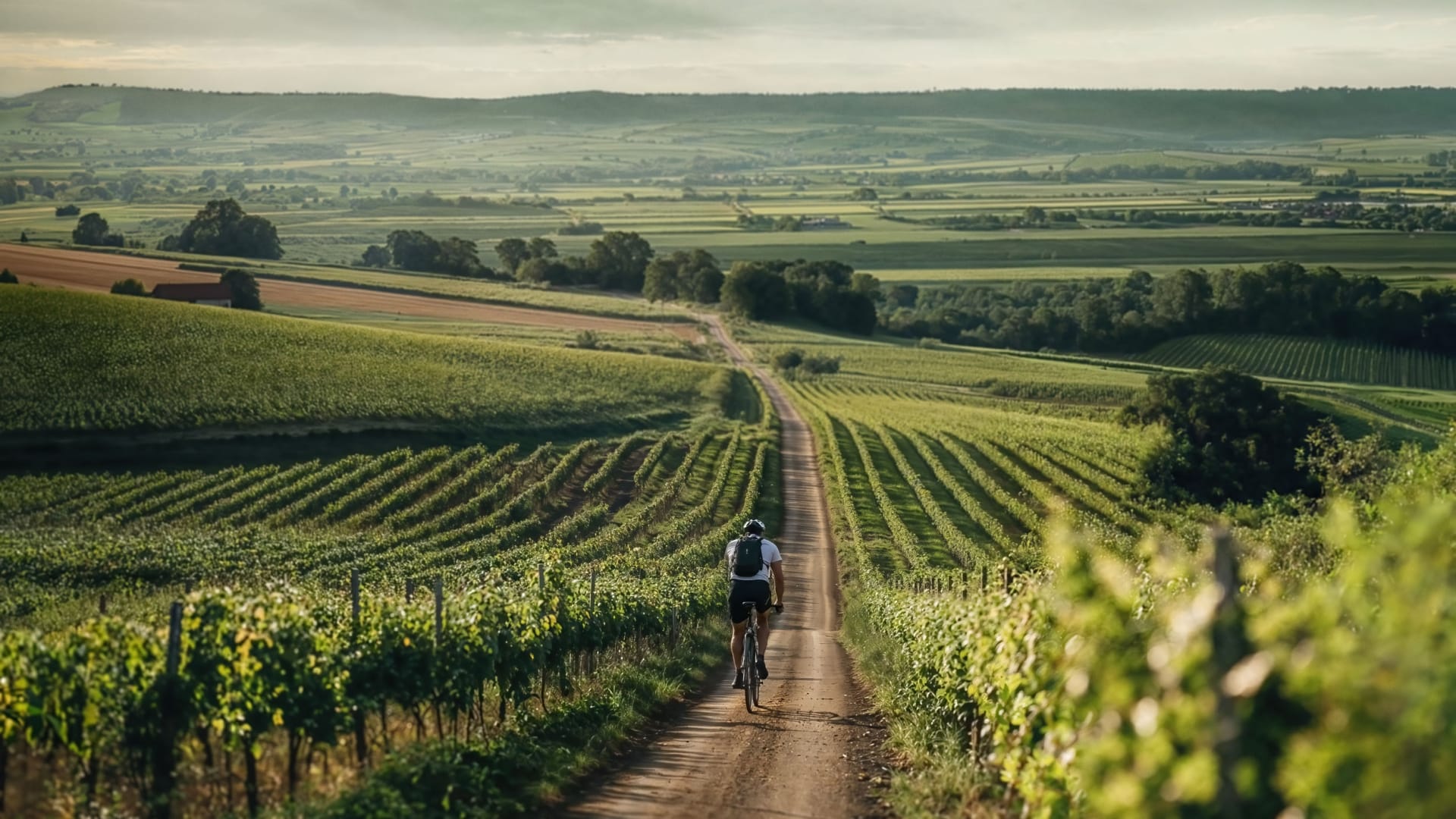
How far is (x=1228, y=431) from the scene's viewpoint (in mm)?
73438

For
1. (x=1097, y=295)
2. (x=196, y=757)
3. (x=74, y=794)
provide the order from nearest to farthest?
(x=74, y=794)
(x=196, y=757)
(x=1097, y=295)

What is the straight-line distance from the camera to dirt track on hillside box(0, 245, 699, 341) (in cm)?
9400

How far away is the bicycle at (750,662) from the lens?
1622 centimetres

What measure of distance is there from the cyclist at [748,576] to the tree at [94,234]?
127861 millimetres

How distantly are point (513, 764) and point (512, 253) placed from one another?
152m

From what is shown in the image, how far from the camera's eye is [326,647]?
10508mm

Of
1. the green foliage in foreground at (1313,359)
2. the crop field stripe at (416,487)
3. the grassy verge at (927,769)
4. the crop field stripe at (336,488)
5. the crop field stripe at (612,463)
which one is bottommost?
the green foliage in foreground at (1313,359)

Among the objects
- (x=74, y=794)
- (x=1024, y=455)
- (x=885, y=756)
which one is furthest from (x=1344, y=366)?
(x=74, y=794)

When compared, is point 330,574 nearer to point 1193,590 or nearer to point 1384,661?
point 1193,590

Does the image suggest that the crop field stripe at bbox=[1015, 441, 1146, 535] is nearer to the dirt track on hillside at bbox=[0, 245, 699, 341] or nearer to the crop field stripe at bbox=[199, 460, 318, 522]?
the crop field stripe at bbox=[199, 460, 318, 522]

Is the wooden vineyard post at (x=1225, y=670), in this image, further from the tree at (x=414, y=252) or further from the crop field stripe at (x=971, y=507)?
the tree at (x=414, y=252)

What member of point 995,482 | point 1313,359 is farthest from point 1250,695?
point 1313,359

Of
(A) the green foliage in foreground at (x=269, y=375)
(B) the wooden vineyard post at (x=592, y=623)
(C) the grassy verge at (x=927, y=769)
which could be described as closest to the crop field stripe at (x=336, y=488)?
(A) the green foliage in foreground at (x=269, y=375)

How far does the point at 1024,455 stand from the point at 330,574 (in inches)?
1532
